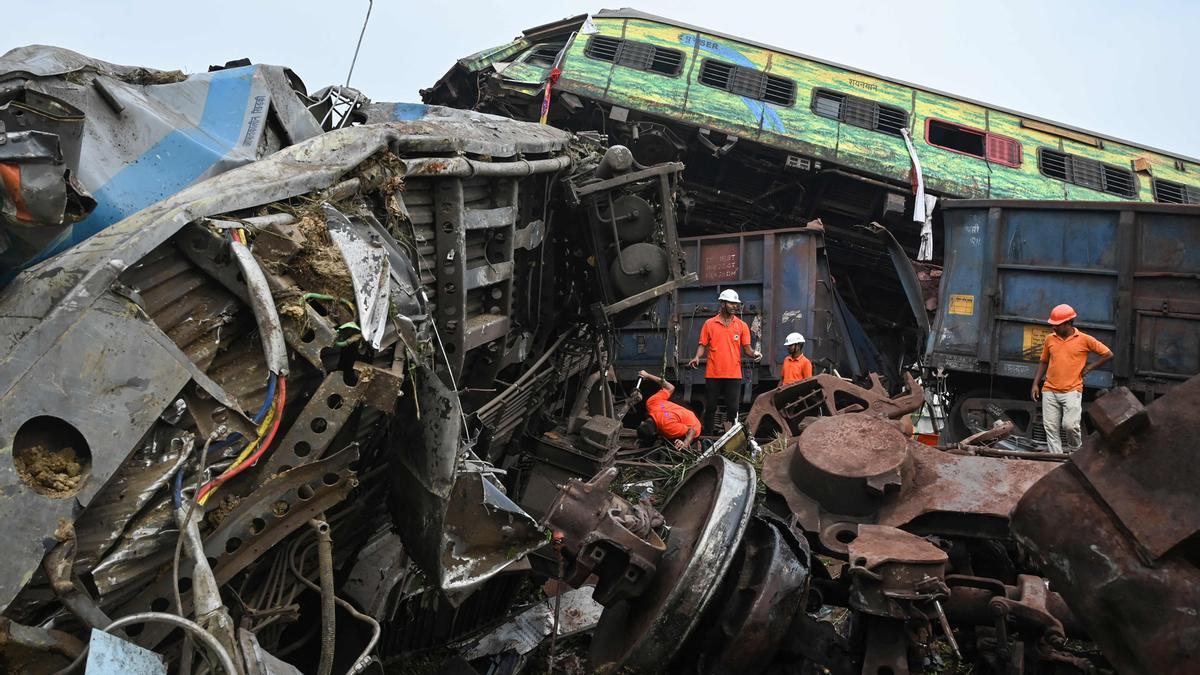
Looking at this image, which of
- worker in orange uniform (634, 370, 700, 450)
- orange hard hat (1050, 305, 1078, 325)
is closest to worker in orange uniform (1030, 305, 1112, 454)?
orange hard hat (1050, 305, 1078, 325)

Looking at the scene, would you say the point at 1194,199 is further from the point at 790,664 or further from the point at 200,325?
the point at 200,325

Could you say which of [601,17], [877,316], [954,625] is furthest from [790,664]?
[601,17]

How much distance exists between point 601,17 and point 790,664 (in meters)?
10.1

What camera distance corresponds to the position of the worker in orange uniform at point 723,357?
27.7 ft

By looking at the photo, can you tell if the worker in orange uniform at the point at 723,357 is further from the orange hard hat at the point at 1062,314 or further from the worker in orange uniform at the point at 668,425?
the orange hard hat at the point at 1062,314

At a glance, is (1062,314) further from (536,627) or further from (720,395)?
(536,627)

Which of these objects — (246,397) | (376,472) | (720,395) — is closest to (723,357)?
(720,395)

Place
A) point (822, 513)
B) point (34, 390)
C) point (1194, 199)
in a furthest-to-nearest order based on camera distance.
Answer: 1. point (1194, 199)
2. point (822, 513)
3. point (34, 390)

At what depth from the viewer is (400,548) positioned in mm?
3990

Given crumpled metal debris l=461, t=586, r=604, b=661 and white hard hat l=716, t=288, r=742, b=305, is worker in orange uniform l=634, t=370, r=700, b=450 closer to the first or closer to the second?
white hard hat l=716, t=288, r=742, b=305

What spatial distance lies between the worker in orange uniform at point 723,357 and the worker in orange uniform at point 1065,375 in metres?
2.49

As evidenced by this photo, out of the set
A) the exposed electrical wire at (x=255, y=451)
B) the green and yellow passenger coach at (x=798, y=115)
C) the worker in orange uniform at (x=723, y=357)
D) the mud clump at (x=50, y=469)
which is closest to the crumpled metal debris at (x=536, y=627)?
the exposed electrical wire at (x=255, y=451)

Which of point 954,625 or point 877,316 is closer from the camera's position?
point 954,625

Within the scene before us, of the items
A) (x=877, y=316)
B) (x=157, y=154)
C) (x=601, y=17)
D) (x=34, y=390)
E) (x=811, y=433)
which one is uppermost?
(x=601, y=17)
